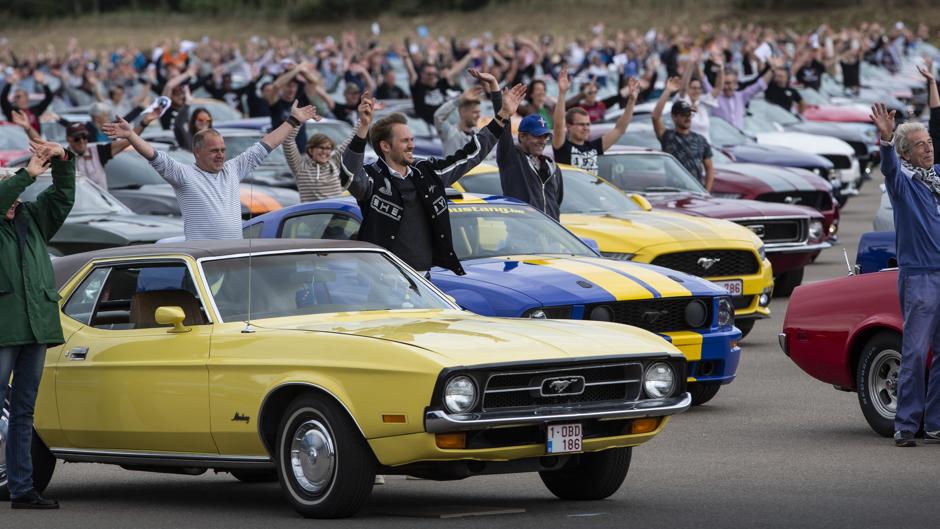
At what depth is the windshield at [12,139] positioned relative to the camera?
1005 inches

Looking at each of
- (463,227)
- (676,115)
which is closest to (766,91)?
(676,115)

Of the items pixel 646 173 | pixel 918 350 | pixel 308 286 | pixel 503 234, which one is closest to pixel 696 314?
pixel 503 234

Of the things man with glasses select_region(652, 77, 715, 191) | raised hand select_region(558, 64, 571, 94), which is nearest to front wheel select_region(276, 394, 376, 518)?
raised hand select_region(558, 64, 571, 94)

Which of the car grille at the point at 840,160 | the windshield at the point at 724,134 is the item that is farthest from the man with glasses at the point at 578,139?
the car grille at the point at 840,160

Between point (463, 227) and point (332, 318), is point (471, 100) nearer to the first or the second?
point (463, 227)

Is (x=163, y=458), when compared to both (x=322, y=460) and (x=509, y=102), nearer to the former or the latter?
(x=322, y=460)

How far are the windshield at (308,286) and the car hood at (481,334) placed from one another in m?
0.13

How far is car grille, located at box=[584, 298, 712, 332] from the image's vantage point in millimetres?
11359

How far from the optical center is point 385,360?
7.82m

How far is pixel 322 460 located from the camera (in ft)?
26.2

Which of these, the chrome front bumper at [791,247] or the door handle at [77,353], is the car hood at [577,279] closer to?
the door handle at [77,353]

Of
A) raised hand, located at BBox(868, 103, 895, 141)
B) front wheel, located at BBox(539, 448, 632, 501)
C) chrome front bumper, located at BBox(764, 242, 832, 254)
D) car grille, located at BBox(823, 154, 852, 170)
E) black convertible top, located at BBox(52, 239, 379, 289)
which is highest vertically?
raised hand, located at BBox(868, 103, 895, 141)

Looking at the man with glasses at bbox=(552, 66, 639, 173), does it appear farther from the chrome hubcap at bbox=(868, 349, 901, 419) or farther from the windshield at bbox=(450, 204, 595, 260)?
the chrome hubcap at bbox=(868, 349, 901, 419)

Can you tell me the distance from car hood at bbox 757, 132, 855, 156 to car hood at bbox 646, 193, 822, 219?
10.5 meters
